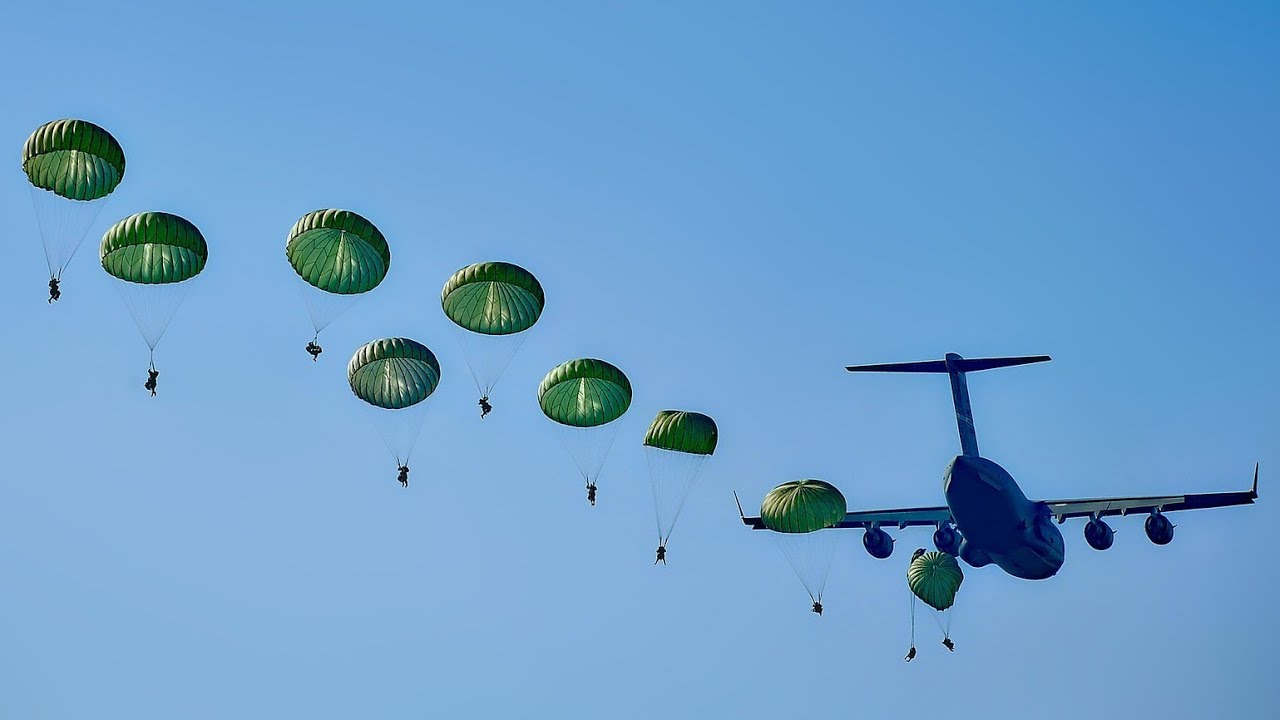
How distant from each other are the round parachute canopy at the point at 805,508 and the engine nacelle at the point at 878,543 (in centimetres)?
1752

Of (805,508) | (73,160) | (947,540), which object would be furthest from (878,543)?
(73,160)

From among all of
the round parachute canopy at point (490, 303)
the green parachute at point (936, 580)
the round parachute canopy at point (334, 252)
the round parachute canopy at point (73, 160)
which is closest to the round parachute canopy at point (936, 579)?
the green parachute at point (936, 580)

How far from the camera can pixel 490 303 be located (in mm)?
46844

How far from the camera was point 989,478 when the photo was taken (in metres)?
56.3

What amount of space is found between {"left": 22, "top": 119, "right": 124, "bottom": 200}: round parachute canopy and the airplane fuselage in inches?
1328

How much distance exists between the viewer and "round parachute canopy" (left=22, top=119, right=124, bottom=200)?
43.6 m

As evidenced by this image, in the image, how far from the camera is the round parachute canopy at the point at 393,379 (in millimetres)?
47781

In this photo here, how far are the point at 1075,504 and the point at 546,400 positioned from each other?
103 feet

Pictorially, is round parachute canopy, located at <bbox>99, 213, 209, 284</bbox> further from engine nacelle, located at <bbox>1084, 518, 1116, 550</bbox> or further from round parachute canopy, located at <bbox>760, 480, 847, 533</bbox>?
engine nacelle, located at <bbox>1084, 518, 1116, 550</bbox>

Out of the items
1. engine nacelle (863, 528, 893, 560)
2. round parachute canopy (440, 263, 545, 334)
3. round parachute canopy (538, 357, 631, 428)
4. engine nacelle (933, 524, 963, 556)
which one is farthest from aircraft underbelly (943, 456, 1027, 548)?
round parachute canopy (440, 263, 545, 334)

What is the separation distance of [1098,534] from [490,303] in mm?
32949

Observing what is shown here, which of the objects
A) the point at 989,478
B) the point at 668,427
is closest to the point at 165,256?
the point at 668,427

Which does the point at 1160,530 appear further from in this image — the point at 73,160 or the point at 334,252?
the point at 73,160

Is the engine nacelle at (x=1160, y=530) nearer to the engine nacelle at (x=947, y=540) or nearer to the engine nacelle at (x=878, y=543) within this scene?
the engine nacelle at (x=947, y=540)
